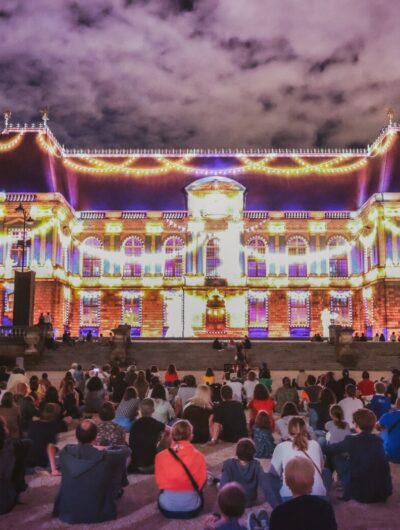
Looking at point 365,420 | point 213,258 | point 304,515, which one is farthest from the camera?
point 213,258

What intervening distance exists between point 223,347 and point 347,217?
16.5 metres

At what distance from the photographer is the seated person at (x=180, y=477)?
5.67 meters

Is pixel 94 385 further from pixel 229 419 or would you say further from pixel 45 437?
pixel 45 437

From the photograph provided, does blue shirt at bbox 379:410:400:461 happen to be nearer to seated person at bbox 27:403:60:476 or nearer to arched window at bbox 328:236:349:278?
seated person at bbox 27:403:60:476

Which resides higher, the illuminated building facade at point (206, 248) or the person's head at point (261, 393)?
the illuminated building facade at point (206, 248)

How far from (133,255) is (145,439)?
102 feet

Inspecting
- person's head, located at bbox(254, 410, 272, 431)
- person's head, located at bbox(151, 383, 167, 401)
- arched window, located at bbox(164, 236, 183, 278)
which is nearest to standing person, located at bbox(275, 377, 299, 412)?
person's head, located at bbox(151, 383, 167, 401)

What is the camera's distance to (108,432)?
687cm

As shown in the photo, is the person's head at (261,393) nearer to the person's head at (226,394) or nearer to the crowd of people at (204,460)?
the crowd of people at (204,460)

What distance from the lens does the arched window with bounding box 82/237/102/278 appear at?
126ft

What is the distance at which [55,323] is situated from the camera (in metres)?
33.7

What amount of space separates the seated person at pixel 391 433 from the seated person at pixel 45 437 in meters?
4.63

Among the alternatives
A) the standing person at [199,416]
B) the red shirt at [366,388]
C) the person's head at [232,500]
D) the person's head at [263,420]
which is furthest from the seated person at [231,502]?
the red shirt at [366,388]

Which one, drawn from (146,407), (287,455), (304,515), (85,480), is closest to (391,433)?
(287,455)
